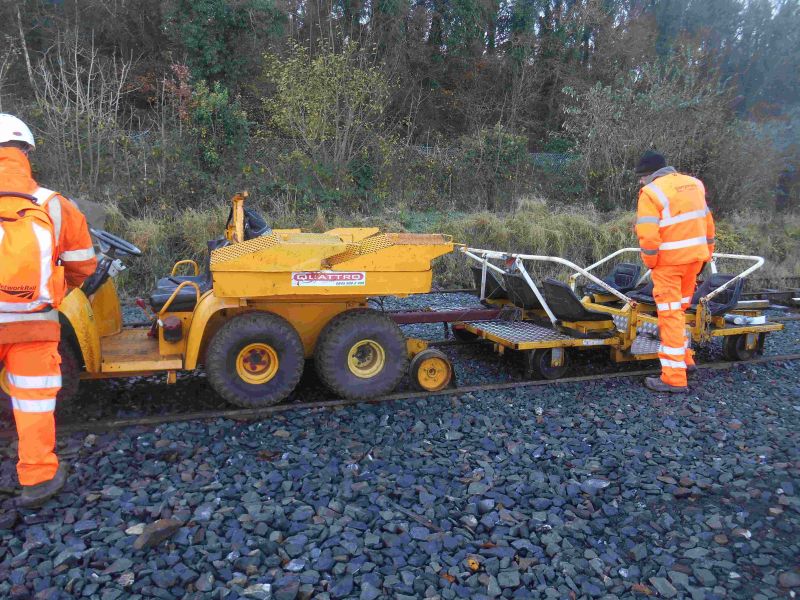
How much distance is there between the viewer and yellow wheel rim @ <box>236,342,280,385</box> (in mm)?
4676

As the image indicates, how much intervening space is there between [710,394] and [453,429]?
8.43ft

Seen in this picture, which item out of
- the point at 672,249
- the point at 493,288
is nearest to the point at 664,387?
the point at 672,249

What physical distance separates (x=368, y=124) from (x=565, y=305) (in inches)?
418

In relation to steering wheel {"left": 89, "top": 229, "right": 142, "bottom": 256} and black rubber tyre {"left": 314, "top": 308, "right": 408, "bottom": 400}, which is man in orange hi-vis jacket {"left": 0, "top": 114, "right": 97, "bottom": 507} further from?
black rubber tyre {"left": 314, "top": 308, "right": 408, "bottom": 400}

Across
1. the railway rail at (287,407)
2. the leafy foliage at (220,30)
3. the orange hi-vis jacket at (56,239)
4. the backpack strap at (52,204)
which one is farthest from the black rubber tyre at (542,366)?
the leafy foliage at (220,30)

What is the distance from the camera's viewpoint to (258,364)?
4.73 meters

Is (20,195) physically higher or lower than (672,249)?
higher

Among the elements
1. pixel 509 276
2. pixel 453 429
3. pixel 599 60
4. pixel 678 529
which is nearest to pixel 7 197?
pixel 453 429

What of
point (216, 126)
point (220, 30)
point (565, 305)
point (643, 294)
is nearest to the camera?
point (565, 305)

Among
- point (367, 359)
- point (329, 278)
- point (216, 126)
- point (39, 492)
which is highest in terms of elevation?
point (216, 126)

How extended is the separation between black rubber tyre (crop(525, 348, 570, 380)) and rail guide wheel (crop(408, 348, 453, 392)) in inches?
35.0

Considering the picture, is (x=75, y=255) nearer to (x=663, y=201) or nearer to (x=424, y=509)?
(x=424, y=509)

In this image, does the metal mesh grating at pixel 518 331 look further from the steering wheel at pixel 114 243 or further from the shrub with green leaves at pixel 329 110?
the shrub with green leaves at pixel 329 110

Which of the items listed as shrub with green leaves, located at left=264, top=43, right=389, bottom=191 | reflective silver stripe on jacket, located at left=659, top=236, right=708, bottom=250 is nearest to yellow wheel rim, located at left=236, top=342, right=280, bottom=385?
reflective silver stripe on jacket, located at left=659, top=236, right=708, bottom=250
